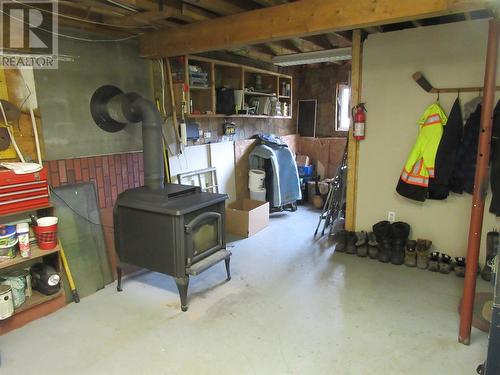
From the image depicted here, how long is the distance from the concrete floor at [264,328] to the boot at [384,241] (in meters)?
0.13

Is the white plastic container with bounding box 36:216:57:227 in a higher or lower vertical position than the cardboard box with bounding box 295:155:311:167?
lower

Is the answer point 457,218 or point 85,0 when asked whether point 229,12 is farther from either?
A: point 457,218

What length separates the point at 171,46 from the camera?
307 cm

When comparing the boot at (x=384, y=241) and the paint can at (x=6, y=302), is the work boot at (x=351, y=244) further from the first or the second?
the paint can at (x=6, y=302)

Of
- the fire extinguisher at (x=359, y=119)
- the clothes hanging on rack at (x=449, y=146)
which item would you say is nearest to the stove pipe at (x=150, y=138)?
the fire extinguisher at (x=359, y=119)

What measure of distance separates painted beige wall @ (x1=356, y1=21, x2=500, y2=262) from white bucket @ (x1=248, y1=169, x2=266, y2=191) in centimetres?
147

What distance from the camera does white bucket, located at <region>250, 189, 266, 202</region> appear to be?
4.84 m

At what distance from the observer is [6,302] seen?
7.28 ft

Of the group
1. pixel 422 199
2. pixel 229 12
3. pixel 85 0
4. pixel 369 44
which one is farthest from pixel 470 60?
pixel 85 0

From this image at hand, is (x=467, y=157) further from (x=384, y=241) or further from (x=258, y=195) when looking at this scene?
(x=258, y=195)

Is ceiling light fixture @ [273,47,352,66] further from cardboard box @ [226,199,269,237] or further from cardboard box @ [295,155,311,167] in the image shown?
cardboard box @ [226,199,269,237]

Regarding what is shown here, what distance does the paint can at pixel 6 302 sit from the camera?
7.22ft

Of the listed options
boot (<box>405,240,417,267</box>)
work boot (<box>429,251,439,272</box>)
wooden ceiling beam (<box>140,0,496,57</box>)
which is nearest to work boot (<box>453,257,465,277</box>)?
work boot (<box>429,251,439,272</box>)

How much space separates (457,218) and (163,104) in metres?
3.07
